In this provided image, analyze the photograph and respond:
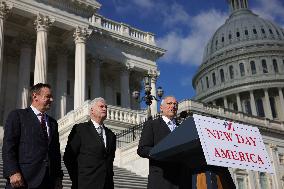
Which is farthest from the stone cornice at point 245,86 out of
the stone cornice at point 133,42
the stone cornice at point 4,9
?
the stone cornice at point 4,9

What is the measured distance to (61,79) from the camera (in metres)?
33.8

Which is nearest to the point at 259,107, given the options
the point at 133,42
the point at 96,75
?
the point at 133,42

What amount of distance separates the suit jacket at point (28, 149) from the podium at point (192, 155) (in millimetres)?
1342

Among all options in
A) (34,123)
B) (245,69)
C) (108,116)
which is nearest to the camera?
(34,123)

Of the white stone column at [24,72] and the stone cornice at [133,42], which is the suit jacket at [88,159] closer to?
the white stone column at [24,72]

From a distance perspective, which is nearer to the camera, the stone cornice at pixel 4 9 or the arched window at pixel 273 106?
the stone cornice at pixel 4 9

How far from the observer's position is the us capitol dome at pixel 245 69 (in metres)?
85.9

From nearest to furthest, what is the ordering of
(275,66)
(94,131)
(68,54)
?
(94,131) → (68,54) → (275,66)

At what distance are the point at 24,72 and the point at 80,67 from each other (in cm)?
441

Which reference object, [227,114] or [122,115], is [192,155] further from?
[227,114]

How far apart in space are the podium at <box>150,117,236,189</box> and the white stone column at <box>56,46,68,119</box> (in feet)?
94.7

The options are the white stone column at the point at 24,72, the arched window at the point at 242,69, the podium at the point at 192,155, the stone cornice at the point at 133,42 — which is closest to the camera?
the podium at the point at 192,155

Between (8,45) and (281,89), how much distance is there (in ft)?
217

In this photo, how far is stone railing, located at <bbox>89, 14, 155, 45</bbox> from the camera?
122ft
